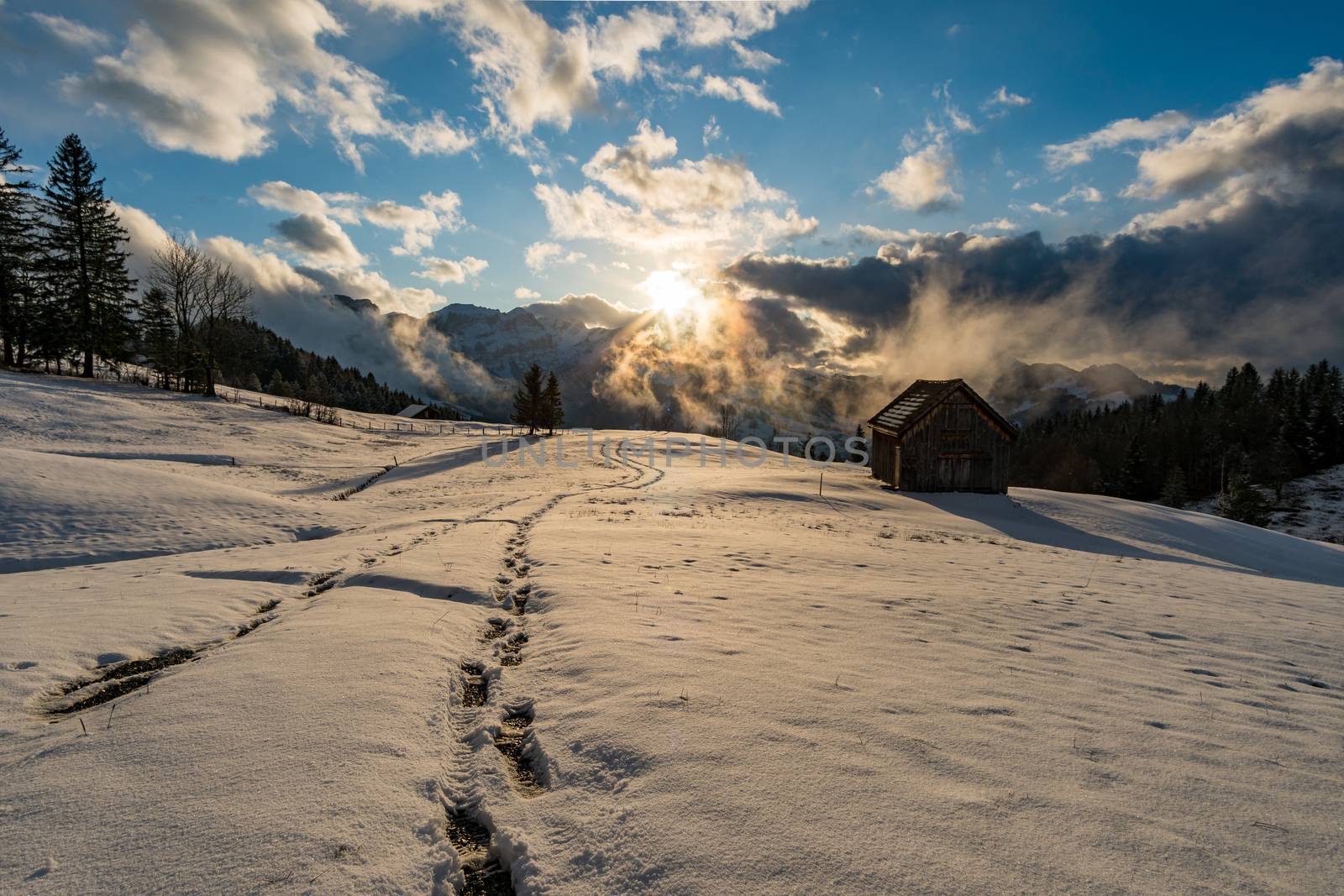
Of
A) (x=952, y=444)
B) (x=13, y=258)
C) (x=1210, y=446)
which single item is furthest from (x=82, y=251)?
(x=1210, y=446)

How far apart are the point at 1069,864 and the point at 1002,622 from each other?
5.14 m

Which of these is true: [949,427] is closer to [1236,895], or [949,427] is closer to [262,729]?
[1236,895]

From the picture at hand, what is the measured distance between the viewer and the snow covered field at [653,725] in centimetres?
285

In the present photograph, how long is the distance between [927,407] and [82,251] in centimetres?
6509

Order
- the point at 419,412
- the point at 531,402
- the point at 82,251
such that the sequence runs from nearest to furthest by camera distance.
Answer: the point at 82,251 < the point at 531,402 < the point at 419,412

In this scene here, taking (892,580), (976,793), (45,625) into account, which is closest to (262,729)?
A: (45,625)

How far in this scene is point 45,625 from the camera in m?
6.19

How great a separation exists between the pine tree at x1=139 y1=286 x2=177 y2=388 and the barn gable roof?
63.4 m

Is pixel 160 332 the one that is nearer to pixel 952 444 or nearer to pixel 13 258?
pixel 13 258

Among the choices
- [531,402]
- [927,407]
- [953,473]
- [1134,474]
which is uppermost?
[531,402]

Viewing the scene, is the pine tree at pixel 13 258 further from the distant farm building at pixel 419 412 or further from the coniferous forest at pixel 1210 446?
the coniferous forest at pixel 1210 446

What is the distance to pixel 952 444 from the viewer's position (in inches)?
1071

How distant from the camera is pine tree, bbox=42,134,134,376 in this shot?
135ft

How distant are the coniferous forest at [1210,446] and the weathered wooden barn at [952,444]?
5181cm
